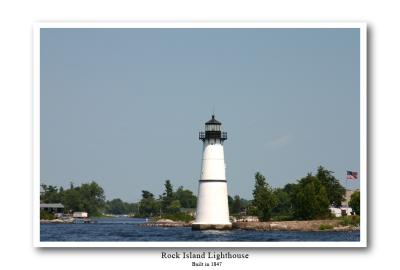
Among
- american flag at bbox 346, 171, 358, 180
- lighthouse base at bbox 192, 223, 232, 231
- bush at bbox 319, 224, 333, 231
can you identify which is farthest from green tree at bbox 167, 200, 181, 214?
american flag at bbox 346, 171, 358, 180

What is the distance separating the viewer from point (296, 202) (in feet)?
121

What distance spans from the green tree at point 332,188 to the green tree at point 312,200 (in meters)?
0.28

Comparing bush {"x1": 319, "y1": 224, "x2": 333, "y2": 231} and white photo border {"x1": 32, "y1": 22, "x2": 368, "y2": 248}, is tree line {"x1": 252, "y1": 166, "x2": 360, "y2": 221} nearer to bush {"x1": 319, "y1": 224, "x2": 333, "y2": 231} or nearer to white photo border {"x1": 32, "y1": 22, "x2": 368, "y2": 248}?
bush {"x1": 319, "y1": 224, "x2": 333, "y2": 231}

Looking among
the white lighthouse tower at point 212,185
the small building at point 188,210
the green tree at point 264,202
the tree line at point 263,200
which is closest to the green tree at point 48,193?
the tree line at point 263,200

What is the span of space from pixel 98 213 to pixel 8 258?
130ft

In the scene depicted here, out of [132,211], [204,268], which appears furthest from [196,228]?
[132,211]

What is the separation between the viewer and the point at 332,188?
115 ft

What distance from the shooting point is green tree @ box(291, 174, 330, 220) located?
34.9 metres

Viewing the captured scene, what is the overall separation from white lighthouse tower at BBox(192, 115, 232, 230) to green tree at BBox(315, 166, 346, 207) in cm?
327

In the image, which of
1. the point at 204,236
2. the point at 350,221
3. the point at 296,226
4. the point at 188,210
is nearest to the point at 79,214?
the point at 188,210

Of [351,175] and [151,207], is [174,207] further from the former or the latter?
[351,175]

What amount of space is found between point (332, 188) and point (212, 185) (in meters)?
5.68
